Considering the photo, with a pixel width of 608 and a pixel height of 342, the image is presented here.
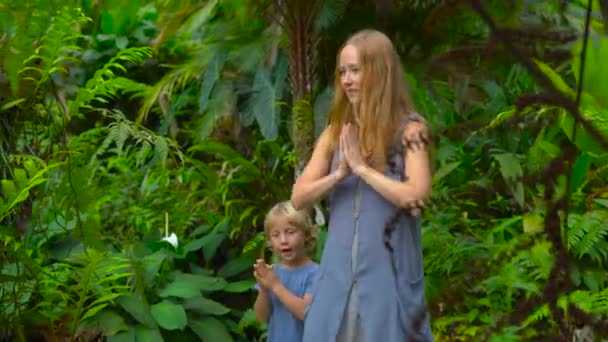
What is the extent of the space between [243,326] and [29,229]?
3.49 ft

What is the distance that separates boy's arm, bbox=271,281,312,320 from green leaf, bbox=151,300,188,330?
129cm

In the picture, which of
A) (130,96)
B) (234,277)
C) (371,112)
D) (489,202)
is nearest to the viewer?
(371,112)

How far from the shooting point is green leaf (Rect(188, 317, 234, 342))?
584cm

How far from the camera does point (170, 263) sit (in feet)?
21.0

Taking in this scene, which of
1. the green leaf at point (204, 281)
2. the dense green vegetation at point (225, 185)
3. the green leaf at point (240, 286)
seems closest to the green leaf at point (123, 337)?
the dense green vegetation at point (225, 185)

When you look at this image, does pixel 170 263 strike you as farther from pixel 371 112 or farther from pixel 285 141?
pixel 371 112

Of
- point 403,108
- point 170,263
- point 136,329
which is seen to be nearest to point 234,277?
point 170,263

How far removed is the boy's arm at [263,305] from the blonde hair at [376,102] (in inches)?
33.3

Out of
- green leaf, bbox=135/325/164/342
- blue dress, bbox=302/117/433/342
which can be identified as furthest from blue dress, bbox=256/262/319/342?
green leaf, bbox=135/325/164/342

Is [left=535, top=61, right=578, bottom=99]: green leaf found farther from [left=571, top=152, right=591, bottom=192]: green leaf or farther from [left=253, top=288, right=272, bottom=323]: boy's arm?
[left=571, top=152, right=591, bottom=192]: green leaf

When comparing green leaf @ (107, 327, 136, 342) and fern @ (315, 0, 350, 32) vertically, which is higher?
fern @ (315, 0, 350, 32)

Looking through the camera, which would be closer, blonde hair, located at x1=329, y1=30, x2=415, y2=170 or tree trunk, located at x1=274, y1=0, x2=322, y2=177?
blonde hair, located at x1=329, y1=30, x2=415, y2=170

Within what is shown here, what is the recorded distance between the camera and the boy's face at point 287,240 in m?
4.58

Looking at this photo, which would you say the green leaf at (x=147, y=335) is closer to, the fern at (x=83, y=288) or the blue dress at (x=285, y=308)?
the fern at (x=83, y=288)
